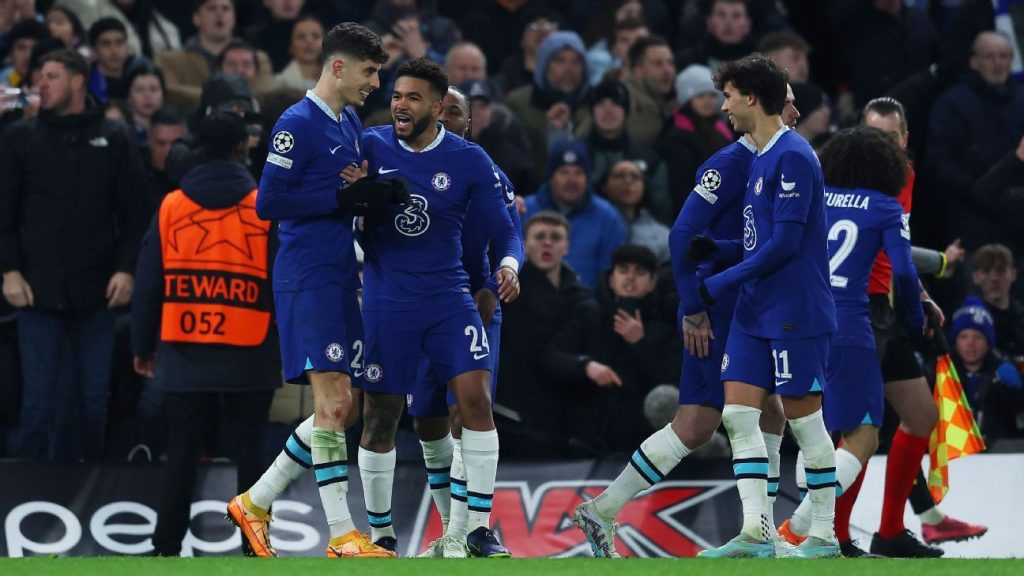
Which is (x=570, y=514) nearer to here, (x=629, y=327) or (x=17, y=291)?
(x=629, y=327)

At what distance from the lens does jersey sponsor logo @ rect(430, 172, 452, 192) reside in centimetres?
870

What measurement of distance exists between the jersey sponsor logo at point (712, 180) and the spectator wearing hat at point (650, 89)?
242 inches

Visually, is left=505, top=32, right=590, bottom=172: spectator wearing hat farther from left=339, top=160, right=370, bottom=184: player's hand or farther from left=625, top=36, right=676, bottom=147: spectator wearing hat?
left=339, top=160, right=370, bottom=184: player's hand

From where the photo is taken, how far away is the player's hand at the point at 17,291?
11172mm

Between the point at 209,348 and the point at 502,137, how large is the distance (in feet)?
12.7

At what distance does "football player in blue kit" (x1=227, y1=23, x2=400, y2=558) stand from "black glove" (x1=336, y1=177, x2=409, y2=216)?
1.8 inches

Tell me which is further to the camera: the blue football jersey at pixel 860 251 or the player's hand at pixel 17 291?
the player's hand at pixel 17 291

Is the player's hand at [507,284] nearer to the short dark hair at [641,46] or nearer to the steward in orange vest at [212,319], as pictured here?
the steward in orange vest at [212,319]

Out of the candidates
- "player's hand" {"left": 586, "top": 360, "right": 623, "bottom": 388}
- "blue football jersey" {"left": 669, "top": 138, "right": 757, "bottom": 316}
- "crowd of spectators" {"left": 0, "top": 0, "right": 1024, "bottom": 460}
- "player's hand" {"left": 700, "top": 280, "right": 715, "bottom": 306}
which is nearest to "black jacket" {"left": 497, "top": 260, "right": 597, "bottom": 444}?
"crowd of spectators" {"left": 0, "top": 0, "right": 1024, "bottom": 460}

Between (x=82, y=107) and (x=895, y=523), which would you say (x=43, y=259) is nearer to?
(x=82, y=107)

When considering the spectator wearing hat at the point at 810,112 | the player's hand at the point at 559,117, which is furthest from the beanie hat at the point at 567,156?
the spectator wearing hat at the point at 810,112

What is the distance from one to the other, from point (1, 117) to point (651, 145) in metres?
5.08

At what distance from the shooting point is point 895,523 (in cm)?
1017

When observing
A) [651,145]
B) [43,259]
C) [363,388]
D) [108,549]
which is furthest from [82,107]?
[651,145]
